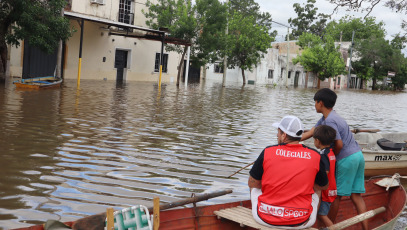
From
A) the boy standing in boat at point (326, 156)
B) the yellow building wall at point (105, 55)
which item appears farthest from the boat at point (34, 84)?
the boy standing in boat at point (326, 156)

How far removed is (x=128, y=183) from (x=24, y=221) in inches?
79.9

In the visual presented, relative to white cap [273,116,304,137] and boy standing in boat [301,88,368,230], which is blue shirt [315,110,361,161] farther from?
white cap [273,116,304,137]

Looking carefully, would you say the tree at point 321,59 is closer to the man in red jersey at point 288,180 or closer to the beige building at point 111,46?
the beige building at point 111,46

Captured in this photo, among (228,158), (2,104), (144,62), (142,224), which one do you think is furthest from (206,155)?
(144,62)

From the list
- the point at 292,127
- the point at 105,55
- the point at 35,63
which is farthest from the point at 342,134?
the point at 105,55

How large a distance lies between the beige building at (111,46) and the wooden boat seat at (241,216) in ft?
77.5

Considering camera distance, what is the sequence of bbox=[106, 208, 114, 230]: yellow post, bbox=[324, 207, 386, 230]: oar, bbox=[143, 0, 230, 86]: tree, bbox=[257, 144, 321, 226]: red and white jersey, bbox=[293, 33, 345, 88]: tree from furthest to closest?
bbox=[293, 33, 345, 88]: tree
bbox=[143, 0, 230, 86]: tree
bbox=[324, 207, 386, 230]: oar
bbox=[257, 144, 321, 226]: red and white jersey
bbox=[106, 208, 114, 230]: yellow post

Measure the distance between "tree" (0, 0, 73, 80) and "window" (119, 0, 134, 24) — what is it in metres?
11.7

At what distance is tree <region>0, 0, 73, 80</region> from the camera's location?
66.5 ft

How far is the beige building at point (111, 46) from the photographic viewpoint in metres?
30.1

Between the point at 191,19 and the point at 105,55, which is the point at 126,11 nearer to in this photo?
the point at 105,55

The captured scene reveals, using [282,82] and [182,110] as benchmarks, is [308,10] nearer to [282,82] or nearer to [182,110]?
[282,82]

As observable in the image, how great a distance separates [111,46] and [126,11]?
269cm

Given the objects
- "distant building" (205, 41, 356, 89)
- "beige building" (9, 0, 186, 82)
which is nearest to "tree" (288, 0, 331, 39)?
"distant building" (205, 41, 356, 89)
